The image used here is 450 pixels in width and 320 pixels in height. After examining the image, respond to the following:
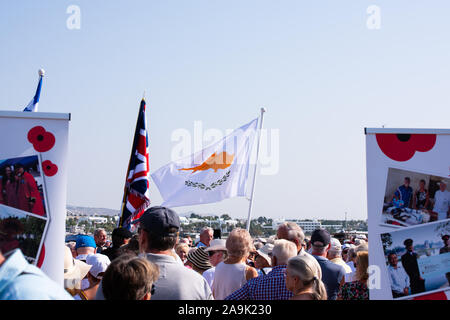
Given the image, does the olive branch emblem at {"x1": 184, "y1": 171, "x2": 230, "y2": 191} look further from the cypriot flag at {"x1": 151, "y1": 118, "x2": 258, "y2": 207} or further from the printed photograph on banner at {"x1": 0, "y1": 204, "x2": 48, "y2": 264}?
the printed photograph on banner at {"x1": 0, "y1": 204, "x2": 48, "y2": 264}

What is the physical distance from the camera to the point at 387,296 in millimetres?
4191

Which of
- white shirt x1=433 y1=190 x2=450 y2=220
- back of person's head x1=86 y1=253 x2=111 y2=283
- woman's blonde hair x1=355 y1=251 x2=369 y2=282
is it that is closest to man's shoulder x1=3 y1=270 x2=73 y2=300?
white shirt x1=433 y1=190 x2=450 y2=220

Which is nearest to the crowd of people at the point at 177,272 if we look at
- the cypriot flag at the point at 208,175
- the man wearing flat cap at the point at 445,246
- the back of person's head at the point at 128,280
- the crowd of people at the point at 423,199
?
the back of person's head at the point at 128,280

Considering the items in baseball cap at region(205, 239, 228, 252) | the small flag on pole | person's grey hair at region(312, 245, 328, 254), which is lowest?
person's grey hair at region(312, 245, 328, 254)

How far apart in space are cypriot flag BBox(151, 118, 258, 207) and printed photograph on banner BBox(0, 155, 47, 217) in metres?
6.26

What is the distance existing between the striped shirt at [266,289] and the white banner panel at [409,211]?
816mm

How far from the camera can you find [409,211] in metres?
4.31

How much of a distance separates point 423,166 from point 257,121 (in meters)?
7.18

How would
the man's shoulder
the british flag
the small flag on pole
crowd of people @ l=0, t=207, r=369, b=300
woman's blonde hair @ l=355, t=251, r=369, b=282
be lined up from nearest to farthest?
the man's shoulder → crowd of people @ l=0, t=207, r=369, b=300 → woman's blonde hair @ l=355, t=251, r=369, b=282 → the small flag on pole → the british flag

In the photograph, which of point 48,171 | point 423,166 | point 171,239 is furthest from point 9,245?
point 423,166

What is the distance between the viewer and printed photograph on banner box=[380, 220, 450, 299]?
421cm

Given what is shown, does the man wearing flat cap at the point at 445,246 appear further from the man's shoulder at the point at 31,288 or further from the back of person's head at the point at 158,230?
the man's shoulder at the point at 31,288

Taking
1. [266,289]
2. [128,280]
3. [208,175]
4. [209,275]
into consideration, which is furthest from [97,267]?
[208,175]

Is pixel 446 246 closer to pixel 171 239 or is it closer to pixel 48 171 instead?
pixel 171 239
